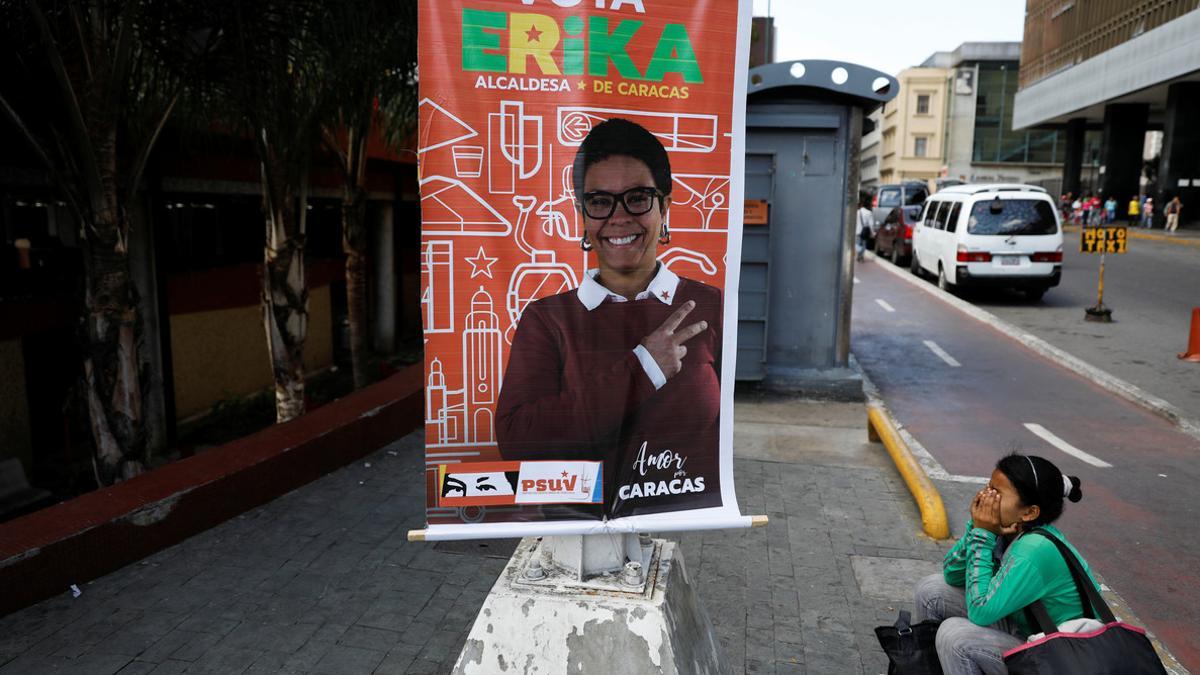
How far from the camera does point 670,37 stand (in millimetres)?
2996

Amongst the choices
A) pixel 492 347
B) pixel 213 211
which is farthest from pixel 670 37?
pixel 213 211

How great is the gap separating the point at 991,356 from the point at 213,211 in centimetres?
1074

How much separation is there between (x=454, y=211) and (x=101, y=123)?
A: 4.91 m

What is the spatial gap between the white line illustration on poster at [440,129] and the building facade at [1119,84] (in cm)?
3152

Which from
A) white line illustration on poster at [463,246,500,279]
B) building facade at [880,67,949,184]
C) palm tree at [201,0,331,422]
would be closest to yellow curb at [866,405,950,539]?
white line illustration on poster at [463,246,500,279]

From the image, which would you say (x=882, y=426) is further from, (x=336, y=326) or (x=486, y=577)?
(x=336, y=326)

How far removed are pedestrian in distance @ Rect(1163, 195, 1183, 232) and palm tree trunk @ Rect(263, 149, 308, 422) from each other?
30.7 metres

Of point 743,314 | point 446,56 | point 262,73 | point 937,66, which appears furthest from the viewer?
point 937,66

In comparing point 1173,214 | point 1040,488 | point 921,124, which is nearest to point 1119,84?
point 1173,214

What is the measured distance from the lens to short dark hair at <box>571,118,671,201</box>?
2.98 metres

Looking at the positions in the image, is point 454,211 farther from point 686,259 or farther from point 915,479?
point 915,479

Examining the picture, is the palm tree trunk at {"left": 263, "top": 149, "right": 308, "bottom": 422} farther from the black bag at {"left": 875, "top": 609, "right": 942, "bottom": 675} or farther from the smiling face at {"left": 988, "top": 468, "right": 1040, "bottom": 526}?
the smiling face at {"left": 988, "top": 468, "right": 1040, "bottom": 526}

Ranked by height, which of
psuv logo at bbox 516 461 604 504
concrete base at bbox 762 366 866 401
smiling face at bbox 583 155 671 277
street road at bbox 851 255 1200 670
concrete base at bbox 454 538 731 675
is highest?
smiling face at bbox 583 155 671 277

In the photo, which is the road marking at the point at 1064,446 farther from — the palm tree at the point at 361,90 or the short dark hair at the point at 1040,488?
the palm tree at the point at 361,90
